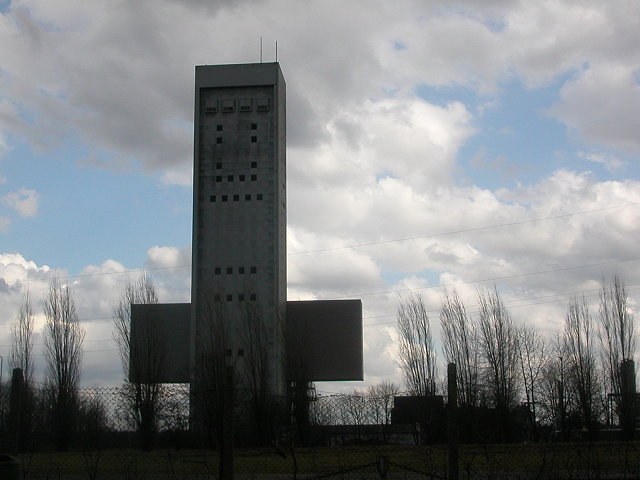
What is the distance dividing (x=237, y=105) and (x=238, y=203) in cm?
817

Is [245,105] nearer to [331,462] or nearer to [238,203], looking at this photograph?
[238,203]

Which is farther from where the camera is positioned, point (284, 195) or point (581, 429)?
point (284, 195)

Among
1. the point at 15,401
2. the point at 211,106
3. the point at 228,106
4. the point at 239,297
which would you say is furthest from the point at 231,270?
the point at 15,401

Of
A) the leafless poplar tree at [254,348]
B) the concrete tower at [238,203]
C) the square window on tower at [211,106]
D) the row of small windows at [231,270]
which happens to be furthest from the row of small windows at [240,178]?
the leafless poplar tree at [254,348]

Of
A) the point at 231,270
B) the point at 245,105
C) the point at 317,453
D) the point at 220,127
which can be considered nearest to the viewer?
the point at 317,453

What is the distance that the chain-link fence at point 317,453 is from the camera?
40.0 feet

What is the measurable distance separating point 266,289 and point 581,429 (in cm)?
2805

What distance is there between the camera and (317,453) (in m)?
19.1

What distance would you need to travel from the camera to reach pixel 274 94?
6438 cm

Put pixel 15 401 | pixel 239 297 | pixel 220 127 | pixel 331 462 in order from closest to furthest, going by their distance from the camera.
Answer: pixel 15 401
pixel 331 462
pixel 239 297
pixel 220 127

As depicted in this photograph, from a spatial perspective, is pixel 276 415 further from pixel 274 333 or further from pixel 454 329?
pixel 274 333

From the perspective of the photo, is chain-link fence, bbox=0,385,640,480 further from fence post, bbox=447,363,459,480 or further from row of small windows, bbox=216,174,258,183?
row of small windows, bbox=216,174,258,183

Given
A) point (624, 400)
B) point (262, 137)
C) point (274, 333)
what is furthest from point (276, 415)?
point (262, 137)

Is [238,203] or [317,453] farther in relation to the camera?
[238,203]
